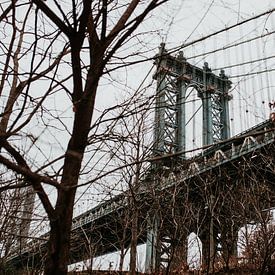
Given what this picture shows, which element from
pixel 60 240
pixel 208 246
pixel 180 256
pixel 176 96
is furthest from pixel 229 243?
pixel 60 240

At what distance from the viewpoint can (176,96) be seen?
4523 millimetres

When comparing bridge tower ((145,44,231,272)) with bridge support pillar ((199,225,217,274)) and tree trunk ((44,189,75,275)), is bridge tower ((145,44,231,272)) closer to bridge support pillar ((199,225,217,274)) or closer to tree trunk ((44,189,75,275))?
tree trunk ((44,189,75,275))

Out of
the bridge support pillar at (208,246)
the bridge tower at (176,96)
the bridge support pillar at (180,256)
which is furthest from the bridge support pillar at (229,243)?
the bridge tower at (176,96)

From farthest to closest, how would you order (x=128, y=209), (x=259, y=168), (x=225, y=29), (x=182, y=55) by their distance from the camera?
(x=259, y=168) < (x=128, y=209) < (x=182, y=55) < (x=225, y=29)

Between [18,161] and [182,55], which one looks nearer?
[18,161]

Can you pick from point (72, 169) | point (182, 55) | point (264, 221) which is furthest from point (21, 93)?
point (264, 221)

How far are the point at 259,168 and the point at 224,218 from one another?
1325mm

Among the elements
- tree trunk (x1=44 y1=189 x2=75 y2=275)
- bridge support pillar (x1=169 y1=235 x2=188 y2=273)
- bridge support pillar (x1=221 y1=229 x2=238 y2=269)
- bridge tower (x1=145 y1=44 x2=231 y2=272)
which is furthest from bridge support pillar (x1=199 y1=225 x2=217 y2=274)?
tree trunk (x1=44 y1=189 x2=75 y2=275)

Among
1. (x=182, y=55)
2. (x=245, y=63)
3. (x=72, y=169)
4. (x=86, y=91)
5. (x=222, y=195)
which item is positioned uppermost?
(x=222, y=195)

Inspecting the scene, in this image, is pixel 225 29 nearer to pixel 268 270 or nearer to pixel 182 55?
pixel 182 55

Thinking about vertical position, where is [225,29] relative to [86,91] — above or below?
above

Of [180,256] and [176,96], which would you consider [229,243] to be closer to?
[180,256]

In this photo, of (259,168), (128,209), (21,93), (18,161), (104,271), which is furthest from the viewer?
(104,271)

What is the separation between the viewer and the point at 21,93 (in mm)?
1839
